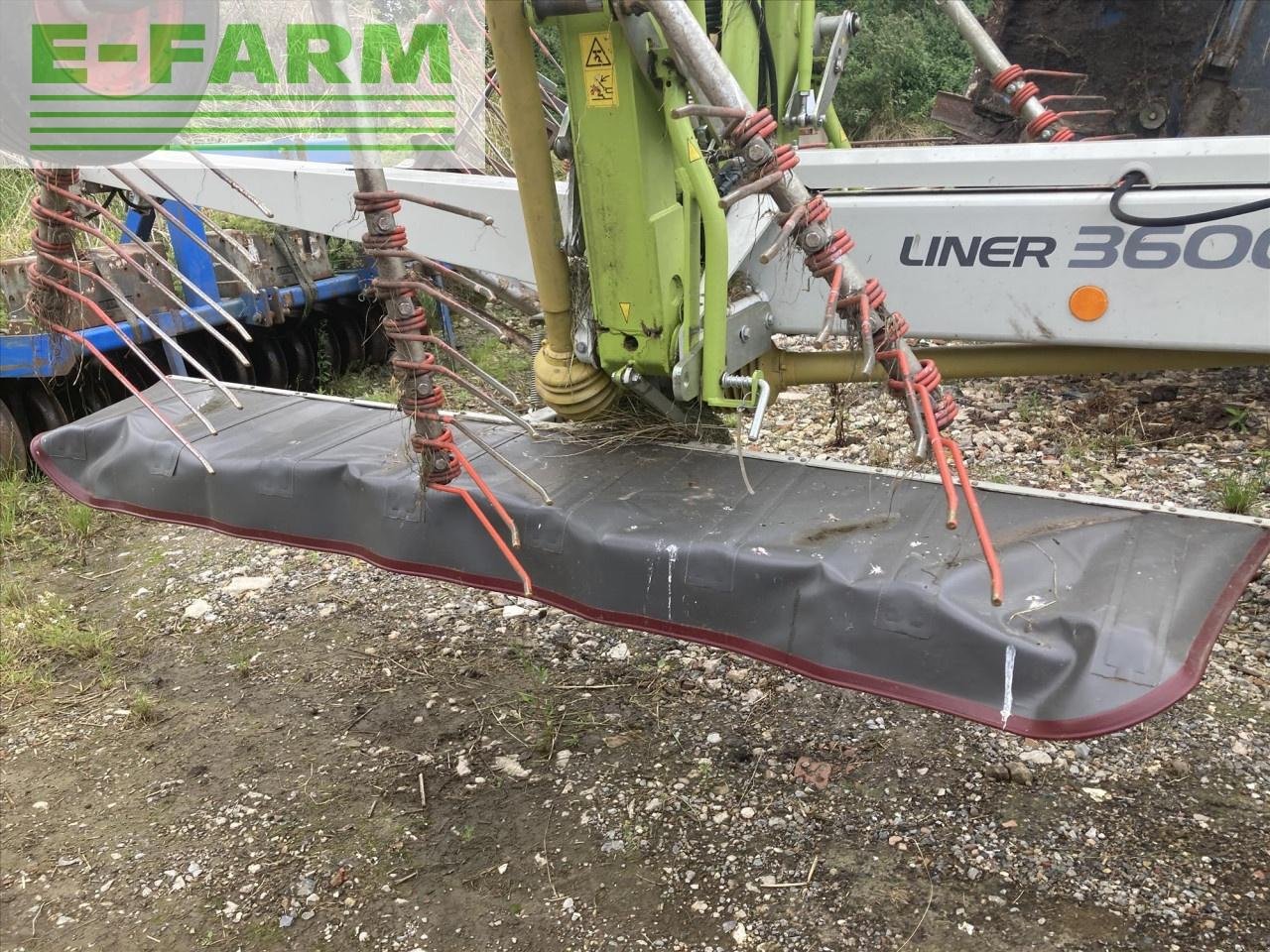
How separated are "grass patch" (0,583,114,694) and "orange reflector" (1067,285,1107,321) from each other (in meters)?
3.16

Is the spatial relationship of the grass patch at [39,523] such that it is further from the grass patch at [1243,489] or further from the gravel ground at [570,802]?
the grass patch at [1243,489]

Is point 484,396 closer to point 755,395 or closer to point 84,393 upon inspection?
point 755,395

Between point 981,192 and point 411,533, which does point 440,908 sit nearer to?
point 411,533

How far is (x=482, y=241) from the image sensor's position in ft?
8.00

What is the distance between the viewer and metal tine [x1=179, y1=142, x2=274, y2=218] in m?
2.70

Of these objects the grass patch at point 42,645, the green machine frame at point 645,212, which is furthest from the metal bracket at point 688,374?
the grass patch at point 42,645

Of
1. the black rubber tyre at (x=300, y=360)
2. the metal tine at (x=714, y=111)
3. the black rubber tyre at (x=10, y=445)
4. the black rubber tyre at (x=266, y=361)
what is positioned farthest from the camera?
the black rubber tyre at (x=300, y=360)

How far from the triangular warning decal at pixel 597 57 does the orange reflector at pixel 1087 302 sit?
3.15 feet

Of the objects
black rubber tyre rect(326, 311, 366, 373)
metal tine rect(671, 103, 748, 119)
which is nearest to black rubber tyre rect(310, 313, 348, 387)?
black rubber tyre rect(326, 311, 366, 373)

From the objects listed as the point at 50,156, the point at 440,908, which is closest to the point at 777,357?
the point at 440,908

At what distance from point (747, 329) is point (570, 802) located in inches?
52.6

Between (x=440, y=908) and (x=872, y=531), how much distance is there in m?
1.38

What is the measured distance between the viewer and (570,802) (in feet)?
8.56

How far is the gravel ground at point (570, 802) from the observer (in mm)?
2221
